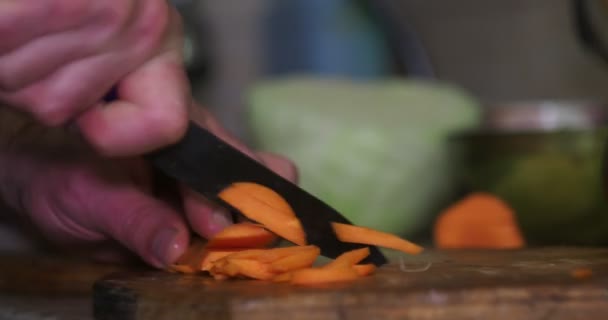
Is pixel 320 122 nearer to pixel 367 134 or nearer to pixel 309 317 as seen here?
pixel 367 134

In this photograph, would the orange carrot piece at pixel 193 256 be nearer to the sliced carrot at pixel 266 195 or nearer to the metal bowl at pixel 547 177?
the sliced carrot at pixel 266 195

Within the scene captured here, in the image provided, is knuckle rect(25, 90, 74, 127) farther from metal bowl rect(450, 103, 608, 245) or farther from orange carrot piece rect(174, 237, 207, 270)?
metal bowl rect(450, 103, 608, 245)

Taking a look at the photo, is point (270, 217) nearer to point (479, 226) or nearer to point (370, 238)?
point (370, 238)

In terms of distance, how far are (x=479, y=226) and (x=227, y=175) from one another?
358 millimetres

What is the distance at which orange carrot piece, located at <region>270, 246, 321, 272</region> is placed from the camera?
0.56 m

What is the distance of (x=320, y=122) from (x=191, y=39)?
639 mm

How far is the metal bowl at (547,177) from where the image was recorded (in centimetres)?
99

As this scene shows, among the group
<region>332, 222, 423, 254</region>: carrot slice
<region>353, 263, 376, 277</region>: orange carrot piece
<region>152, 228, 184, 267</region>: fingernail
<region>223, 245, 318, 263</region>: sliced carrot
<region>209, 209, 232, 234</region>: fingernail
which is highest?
<region>332, 222, 423, 254</region>: carrot slice

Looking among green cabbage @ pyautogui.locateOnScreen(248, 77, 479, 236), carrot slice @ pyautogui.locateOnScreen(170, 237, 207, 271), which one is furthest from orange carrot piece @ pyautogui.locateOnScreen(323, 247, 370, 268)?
green cabbage @ pyautogui.locateOnScreen(248, 77, 479, 236)

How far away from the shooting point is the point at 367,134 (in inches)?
48.1

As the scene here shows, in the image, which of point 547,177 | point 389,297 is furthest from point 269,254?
point 547,177

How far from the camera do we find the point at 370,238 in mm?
627

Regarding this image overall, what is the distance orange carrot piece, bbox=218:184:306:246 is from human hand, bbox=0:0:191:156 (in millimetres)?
71

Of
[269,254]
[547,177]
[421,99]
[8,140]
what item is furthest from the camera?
[421,99]
